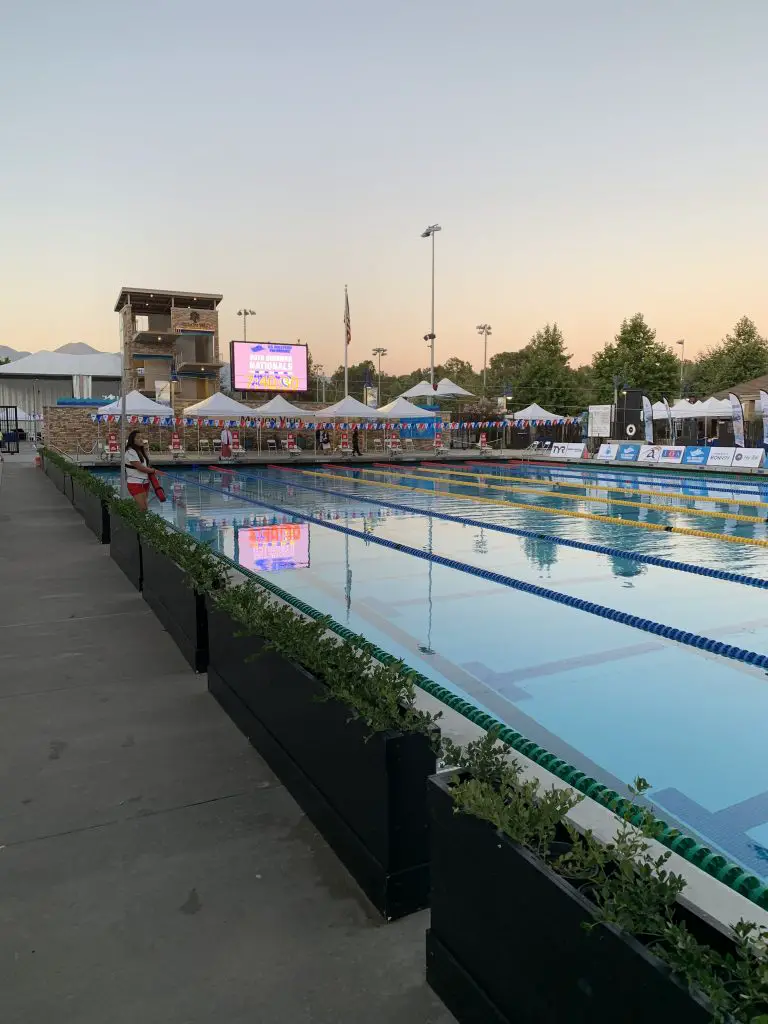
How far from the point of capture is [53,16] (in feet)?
59.6

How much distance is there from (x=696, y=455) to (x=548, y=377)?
123ft

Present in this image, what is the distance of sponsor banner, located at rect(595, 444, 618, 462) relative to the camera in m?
28.2

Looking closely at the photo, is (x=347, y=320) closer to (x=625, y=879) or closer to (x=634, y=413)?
(x=634, y=413)

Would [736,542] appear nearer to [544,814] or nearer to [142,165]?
[544,814]

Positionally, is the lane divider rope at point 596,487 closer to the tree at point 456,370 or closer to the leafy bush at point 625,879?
the leafy bush at point 625,879

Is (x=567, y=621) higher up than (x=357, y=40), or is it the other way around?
(x=357, y=40)

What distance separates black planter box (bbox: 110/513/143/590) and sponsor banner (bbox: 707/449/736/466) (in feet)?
68.2

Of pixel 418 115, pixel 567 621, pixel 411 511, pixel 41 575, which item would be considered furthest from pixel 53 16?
pixel 567 621

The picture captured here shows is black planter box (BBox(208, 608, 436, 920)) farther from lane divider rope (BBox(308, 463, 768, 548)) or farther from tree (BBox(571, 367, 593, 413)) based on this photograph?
tree (BBox(571, 367, 593, 413))

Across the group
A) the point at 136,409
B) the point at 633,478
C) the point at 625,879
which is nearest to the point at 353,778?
the point at 625,879

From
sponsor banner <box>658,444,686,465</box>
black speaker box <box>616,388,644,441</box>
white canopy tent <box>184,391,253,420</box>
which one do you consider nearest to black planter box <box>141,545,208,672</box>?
sponsor banner <box>658,444,686,465</box>

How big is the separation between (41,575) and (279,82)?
20940mm

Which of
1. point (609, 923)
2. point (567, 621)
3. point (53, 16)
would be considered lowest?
point (567, 621)

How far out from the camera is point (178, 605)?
5.56 m
